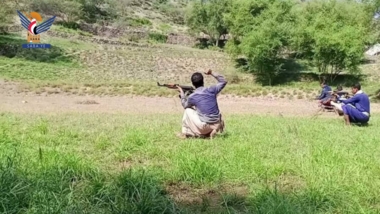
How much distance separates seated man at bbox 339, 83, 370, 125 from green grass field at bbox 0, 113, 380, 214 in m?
2.64

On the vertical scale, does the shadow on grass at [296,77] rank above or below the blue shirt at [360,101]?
below

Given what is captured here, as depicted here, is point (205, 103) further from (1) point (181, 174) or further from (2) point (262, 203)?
(2) point (262, 203)

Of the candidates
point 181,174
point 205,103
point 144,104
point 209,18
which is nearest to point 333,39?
point 144,104

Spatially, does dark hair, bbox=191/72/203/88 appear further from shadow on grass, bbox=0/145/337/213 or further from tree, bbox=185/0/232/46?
tree, bbox=185/0/232/46

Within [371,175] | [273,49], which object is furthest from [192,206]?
[273,49]

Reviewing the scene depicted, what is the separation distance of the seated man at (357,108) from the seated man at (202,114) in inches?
149

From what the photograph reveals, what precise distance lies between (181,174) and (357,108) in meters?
6.29

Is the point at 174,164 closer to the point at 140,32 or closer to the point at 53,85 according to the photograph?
the point at 53,85

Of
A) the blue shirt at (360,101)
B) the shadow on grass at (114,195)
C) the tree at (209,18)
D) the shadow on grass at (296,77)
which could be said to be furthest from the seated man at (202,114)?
the tree at (209,18)

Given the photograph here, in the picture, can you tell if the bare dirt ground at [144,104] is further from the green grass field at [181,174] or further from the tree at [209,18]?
the tree at [209,18]

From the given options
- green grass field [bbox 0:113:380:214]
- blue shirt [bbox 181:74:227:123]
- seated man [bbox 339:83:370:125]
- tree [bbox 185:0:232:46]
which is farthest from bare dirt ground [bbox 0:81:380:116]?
tree [bbox 185:0:232:46]

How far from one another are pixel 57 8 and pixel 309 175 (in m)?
45.5

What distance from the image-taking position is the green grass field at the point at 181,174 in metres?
3.30

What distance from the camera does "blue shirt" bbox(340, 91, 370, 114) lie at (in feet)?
29.2
